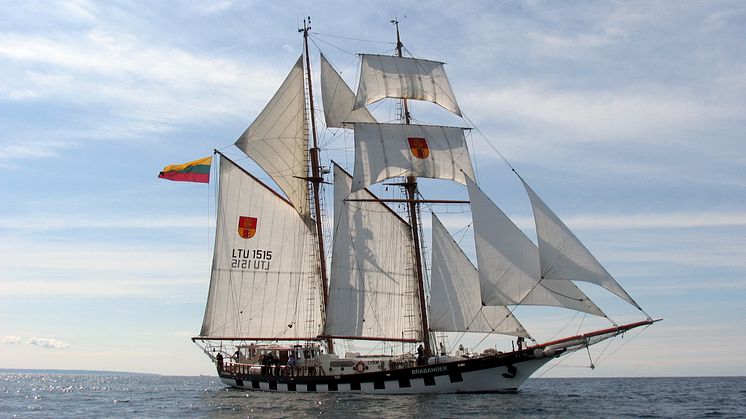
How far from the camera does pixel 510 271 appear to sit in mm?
52750

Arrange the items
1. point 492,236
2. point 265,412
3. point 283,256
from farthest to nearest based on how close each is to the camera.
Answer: point 283,256, point 492,236, point 265,412

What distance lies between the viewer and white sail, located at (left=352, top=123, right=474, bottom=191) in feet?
207

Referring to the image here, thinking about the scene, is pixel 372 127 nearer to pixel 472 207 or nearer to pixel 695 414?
pixel 472 207

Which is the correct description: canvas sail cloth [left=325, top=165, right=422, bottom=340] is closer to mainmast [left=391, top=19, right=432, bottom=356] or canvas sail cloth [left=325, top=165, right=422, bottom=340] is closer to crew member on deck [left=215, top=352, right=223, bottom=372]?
mainmast [left=391, top=19, right=432, bottom=356]

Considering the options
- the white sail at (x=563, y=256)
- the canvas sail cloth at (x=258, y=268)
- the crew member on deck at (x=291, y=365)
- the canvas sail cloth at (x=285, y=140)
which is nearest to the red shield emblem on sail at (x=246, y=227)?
the canvas sail cloth at (x=258, y=268)

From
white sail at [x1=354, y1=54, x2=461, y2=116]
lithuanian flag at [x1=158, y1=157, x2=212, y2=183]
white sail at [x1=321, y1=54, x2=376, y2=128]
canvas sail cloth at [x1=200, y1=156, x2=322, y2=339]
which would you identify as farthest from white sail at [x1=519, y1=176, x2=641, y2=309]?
lithuanian flag at [x1=158, y1=157, x2=212, y2=183]

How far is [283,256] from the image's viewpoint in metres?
67.8

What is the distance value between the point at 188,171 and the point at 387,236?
712 inches

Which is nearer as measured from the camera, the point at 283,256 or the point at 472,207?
the point at 472,207

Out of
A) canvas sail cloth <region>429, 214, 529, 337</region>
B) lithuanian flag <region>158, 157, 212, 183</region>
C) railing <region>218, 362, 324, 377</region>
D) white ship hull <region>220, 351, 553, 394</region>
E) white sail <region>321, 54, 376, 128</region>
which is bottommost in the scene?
white ship hull <region>220, 351, 553, 394</region>

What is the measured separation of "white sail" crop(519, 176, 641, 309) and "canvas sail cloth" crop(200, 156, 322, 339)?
2332cm

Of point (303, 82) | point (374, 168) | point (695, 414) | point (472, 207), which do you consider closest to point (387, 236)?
point (374, 168)

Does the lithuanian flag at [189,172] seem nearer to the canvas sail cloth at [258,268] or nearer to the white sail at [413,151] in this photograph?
the canvas sail cloth at [258,268]

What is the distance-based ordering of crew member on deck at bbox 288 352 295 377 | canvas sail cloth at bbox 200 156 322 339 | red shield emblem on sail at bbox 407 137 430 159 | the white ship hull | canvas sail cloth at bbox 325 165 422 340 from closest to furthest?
the white ship hull, canvas sail cloth at bbox 325 165 422 340, crew member on deck at bbox 288 352 295 377, red shield emblem on sail at bbox 407 137 430 159, canvas sail cloth at bbox 200 156 322 339
